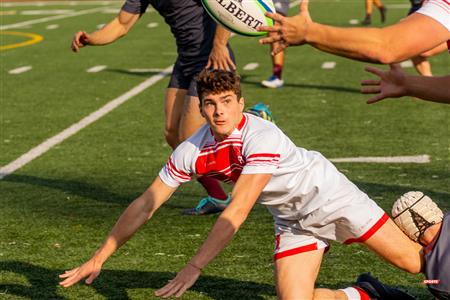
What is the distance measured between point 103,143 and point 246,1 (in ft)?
17.3

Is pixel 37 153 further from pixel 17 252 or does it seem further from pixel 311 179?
pixel 311 179

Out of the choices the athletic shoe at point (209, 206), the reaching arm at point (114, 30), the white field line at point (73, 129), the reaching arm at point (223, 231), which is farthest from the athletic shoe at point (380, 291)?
the white field line at point (73, 129)

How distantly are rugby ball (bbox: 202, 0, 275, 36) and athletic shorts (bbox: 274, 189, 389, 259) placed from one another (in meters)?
1.22

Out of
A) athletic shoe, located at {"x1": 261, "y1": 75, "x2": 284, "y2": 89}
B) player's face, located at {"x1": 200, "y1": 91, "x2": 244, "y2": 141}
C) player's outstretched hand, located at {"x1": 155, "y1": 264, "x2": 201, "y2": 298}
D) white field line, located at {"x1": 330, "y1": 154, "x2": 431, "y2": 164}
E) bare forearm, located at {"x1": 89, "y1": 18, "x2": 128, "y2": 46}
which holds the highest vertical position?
player's face, located at {"x1": 200, "y1": 91, "x2": 244, "y2": 141}

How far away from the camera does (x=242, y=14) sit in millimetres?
6398

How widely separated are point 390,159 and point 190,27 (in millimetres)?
2765

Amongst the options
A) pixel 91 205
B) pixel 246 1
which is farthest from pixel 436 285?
pixel 91 205

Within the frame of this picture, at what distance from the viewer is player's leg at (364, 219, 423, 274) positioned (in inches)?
223

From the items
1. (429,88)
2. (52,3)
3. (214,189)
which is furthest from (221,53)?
(52,3)

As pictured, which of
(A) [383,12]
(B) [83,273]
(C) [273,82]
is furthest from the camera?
(A) [383,12]

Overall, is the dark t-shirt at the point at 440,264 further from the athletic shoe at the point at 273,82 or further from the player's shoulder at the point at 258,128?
the athletic shoe at the point at 273,82

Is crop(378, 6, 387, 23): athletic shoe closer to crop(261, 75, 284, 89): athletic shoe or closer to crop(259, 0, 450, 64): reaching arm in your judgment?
crop(261, 75, 284, 89): athletic shoe

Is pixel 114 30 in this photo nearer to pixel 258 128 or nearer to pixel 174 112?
pixel 174 112

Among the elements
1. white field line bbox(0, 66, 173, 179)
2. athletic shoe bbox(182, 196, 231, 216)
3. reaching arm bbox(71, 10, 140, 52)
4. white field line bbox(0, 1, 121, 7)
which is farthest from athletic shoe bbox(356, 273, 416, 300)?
white field line bbox(0, 1, 121, 7)
